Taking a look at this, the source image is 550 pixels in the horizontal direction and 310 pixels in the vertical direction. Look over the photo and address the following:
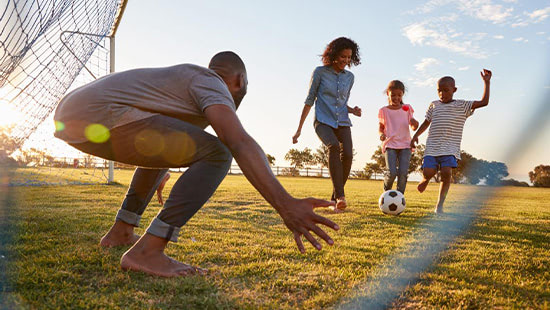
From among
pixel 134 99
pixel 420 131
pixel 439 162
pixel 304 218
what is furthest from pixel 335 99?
pixel 304 218

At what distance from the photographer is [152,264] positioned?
222 centimetres

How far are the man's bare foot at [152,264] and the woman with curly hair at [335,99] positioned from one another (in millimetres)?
3435

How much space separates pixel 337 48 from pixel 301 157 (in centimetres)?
6817

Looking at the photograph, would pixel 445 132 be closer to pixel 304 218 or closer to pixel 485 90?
pixel 485 90

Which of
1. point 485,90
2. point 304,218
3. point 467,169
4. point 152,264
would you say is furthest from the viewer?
point 485,90

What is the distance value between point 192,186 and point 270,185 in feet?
2.24

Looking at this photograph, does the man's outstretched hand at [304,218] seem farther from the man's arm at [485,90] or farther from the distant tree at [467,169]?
the man's arm at [485,90]

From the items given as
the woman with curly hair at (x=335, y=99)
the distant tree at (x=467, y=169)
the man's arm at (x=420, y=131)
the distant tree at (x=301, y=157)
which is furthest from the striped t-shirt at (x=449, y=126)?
the distant tree at (x=301, y=157)

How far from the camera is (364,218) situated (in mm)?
4965

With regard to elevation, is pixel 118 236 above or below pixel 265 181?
below

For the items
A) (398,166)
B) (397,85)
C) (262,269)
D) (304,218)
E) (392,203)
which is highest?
(397,85)

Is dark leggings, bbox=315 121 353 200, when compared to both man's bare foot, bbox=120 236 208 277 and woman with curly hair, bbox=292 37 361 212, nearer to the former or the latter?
woman with curly hair, bbox=292 37 361 212

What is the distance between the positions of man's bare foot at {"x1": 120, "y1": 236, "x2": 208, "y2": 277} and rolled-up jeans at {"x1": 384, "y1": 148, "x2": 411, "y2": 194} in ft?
14.3

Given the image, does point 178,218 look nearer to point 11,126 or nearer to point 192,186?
point 192,186
